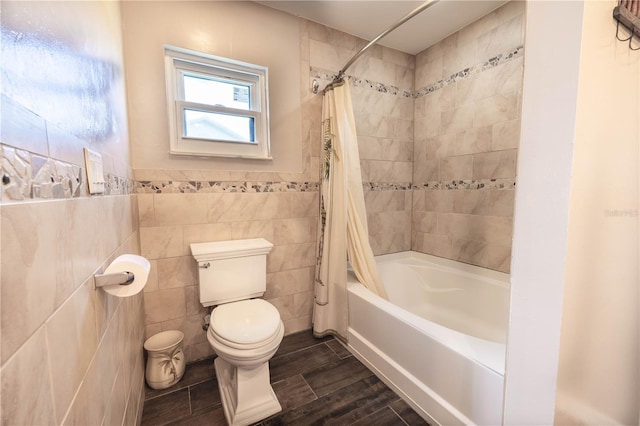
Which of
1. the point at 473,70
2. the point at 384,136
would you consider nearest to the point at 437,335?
the point at 384,136

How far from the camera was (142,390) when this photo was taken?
53.2 inches

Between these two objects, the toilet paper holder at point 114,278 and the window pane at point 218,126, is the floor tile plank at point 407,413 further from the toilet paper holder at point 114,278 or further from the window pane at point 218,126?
the window pane at point 218,126

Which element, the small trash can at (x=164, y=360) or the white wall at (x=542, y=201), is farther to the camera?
the small trash can at (x=164, y=360)

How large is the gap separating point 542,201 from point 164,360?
1900mm

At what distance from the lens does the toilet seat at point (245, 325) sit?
119 centimetres

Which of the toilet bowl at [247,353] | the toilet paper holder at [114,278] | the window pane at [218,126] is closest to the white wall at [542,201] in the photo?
the toilet bowl at [247,353]

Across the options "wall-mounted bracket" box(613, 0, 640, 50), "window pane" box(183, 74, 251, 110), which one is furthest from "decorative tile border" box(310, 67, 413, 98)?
"wall-mounted bracket" box(613, 0, 640, 50)

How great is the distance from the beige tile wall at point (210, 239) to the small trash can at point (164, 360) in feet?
0.32

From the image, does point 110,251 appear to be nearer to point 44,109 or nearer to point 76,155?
point 76,155

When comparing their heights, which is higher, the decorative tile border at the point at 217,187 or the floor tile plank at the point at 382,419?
the decorative tile border at the point at 217,187

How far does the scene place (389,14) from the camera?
1846mm

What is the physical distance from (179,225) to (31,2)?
128 cm

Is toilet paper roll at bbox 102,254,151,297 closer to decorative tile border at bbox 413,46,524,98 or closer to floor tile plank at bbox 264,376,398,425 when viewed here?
floor tile plank at bbox 264,376,398,425

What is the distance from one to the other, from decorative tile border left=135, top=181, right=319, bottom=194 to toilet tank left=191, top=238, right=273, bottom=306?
1.16ft
